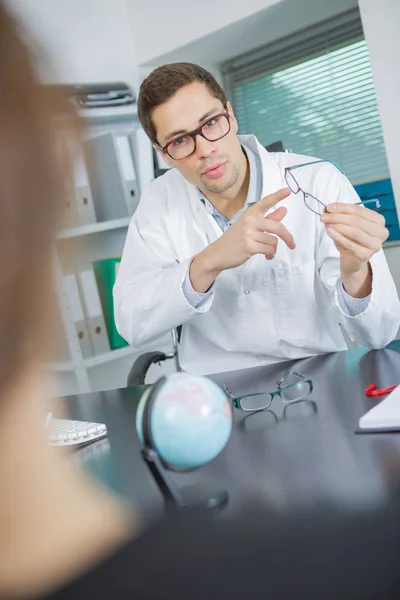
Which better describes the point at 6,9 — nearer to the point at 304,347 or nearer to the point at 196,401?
the point at 196,401

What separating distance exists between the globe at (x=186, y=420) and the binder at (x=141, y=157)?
8.25ft

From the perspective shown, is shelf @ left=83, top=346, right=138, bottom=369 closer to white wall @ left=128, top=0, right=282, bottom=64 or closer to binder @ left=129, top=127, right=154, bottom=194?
binder @ left=129, top=127, right=154, bottom=194

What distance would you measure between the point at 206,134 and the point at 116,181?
136cm

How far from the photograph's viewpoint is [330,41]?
316 cm

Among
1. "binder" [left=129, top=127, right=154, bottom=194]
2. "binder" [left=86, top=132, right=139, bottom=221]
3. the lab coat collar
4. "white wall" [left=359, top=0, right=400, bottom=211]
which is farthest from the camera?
"binder" [left=129, top=127, right=154, bottom=194]

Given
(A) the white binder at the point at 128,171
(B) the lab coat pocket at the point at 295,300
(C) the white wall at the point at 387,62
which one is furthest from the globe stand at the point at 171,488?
(A) the white binder at the point at 128,171

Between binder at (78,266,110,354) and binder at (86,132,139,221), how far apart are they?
37 cm

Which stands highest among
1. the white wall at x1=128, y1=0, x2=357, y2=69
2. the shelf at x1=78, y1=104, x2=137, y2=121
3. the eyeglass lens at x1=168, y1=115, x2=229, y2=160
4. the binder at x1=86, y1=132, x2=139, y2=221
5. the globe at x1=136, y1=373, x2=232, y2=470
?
the white wall at x1=128, y1=0, x2=357, y2=69

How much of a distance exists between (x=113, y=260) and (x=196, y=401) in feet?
7.56

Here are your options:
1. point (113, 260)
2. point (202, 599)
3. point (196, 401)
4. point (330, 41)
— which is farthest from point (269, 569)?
point (330, 41)

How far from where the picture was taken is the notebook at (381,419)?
91cm

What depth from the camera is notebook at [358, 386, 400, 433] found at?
2.98 ft

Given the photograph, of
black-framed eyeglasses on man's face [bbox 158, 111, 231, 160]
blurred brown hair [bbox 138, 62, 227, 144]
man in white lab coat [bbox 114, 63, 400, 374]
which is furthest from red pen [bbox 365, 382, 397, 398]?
blurred brown hair [bbox 138, 62, 227, 144]

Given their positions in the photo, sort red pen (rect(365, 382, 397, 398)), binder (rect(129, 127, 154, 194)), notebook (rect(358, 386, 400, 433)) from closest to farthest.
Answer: notebook (rect(358, 386, 400, 433)) → red pen (rect(365, 382, 397, 398)) → binder (rect(129, 127, 154, 194))
